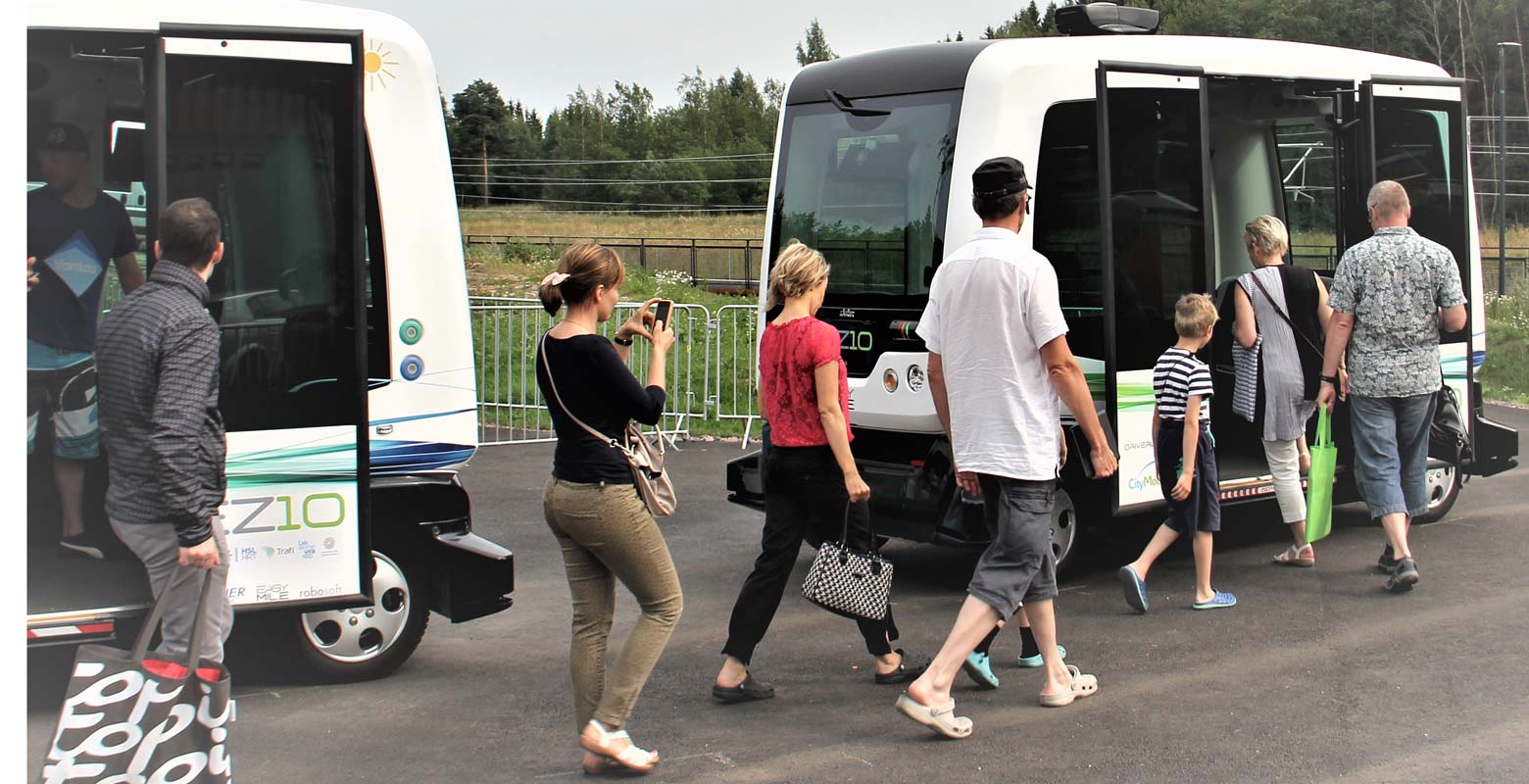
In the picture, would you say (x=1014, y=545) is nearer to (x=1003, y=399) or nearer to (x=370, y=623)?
(x=1003, y=399)

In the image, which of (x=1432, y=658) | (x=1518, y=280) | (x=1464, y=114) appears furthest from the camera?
(x=1518, y=280)

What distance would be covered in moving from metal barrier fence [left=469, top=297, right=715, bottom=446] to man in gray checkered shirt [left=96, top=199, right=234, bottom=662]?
A: 28.5 ft

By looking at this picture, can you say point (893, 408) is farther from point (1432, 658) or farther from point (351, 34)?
point (351, 34)

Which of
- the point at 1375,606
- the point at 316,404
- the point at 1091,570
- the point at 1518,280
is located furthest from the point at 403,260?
the point at 1518,280

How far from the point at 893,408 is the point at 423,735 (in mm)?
3152

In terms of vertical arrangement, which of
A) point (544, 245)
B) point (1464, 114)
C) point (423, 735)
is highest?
point (544, 245)

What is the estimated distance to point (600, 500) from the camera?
456 cm

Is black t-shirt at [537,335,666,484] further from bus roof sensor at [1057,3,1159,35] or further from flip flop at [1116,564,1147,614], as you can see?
bus roof sensor at [1057,3,1159,35]

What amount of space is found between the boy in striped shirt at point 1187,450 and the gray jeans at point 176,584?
4075 mm

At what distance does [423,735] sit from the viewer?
516cm

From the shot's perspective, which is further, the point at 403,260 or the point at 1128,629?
the point at 1128,629

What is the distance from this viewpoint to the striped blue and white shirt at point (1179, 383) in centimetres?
661

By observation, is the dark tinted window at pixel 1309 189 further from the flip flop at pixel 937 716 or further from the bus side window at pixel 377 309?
the bus side window at pixel 377 309

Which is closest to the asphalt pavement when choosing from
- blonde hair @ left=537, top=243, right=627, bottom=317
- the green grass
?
blonde hair @ left=537, top=243, right=627, bottom=317
